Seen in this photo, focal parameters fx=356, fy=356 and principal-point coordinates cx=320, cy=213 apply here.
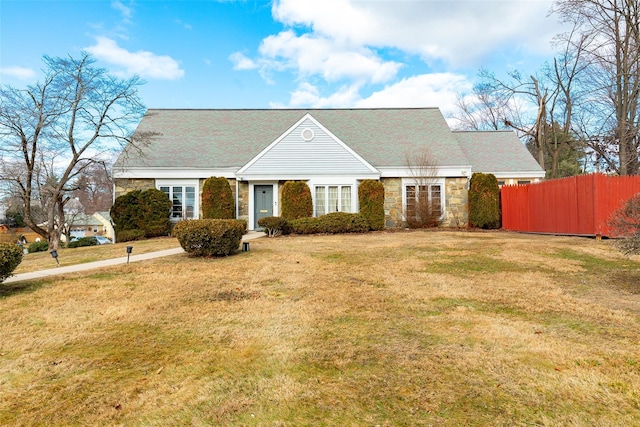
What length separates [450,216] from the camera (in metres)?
18.7

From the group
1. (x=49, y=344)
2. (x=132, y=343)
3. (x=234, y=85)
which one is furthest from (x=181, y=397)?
(x=234, y=85)

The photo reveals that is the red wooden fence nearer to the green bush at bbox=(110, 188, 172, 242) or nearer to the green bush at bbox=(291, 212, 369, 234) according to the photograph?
the green bush at bbox=(291, 212, 369, 234)

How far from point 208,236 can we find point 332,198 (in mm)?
9466

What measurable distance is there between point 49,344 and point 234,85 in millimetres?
21132

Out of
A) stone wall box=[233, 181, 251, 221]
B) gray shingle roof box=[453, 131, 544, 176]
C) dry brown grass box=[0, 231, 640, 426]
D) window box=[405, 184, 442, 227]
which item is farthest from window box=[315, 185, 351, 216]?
dry brown grass box=[0, 231, 640, 426]

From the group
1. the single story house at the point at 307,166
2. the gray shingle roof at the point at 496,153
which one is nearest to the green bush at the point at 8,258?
the single story house at the point at 307,166

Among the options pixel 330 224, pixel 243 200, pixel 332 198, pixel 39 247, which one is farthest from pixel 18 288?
pixel 39 247

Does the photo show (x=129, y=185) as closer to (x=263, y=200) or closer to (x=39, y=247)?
(x=263, y=200)

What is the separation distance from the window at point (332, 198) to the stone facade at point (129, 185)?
27.8ft

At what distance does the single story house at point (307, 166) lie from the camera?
701 inches

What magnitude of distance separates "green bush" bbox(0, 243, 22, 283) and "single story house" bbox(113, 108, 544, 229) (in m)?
10.8

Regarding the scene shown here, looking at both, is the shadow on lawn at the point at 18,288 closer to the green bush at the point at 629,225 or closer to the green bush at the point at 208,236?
the green bush at the point at 208,236

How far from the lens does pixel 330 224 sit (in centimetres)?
1582

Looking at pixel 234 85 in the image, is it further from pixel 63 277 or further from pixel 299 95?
pixel 63 277
